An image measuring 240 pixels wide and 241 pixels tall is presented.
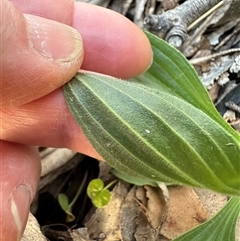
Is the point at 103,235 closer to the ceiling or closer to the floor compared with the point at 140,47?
closer to the floor

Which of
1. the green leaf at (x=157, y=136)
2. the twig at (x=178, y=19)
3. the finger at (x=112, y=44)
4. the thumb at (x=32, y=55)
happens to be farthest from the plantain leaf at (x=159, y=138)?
the twig at (x=178, y=19)

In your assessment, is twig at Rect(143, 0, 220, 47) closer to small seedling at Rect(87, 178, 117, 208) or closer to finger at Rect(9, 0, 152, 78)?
finger at Rect(9, 0, 152, 78)

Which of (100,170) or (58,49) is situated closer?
(58,49)

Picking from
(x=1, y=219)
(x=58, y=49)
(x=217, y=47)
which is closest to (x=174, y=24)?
(x=217, y=47)

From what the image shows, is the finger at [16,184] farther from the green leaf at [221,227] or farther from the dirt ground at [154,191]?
the green leaf at [221,227]

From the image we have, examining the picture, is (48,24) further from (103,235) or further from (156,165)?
(103,235)
